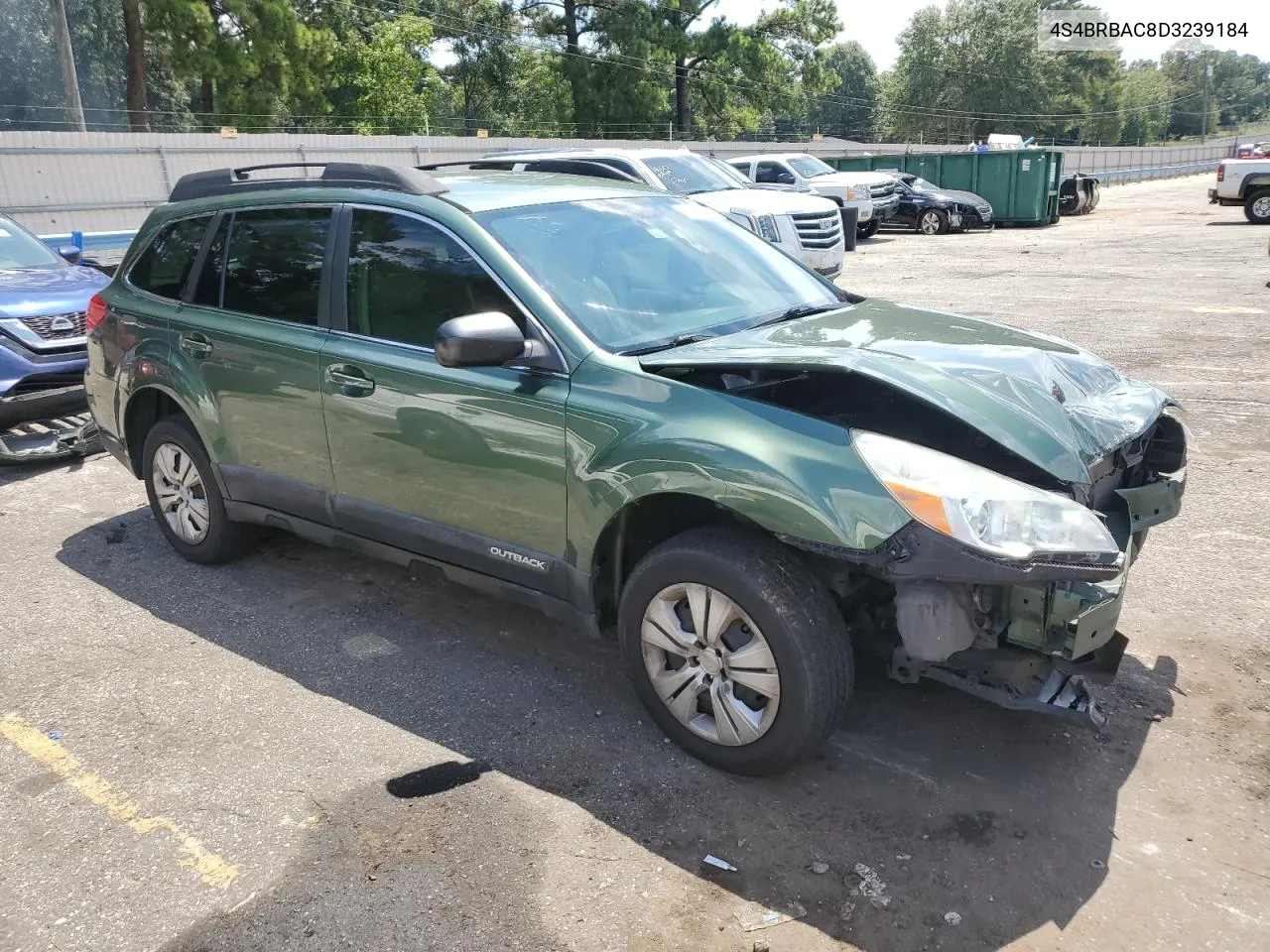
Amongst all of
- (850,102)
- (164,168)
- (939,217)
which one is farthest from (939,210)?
(850,102)

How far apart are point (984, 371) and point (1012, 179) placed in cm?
2607

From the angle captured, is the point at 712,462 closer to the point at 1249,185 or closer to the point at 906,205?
the point at 906,205

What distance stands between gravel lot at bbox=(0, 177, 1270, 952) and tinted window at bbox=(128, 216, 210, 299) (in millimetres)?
1426

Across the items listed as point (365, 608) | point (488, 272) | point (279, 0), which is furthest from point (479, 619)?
point (279, 0)

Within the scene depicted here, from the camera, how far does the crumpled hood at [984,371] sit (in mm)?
3152

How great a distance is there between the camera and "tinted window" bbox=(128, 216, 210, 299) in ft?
16.5

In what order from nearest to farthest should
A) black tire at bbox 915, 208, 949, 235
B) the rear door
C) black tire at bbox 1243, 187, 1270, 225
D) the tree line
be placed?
1. the rear door
2. black tire at bbox 1243, 187, 1270, 225
3. black tire at bbox 915, 208, 949, 235
4. the tree line

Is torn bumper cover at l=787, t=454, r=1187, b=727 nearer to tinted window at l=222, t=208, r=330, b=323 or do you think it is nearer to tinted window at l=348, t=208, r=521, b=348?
tinted window at l=348, t=208, r=521, b=348

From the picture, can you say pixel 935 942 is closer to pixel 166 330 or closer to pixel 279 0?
pixel 166 330

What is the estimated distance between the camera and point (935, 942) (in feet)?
8.70

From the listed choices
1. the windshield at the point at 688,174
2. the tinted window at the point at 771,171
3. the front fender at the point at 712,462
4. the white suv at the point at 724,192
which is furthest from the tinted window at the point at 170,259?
the tinted window at the point at 771,171

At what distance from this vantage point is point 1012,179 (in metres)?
26.9

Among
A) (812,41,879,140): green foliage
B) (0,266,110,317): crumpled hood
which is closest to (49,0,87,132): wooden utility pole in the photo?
(0,266,110,317): crumpled hood

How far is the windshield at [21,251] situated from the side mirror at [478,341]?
641 cm
